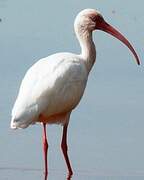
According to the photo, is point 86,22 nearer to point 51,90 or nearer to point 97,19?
point 97,19

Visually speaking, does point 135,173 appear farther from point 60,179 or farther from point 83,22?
point 83,22

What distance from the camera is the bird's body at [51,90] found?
14.6 m

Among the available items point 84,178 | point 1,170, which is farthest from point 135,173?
point 1,170

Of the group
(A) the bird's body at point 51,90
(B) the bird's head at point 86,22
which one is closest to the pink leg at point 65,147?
(A) the bird's body at point 51,90

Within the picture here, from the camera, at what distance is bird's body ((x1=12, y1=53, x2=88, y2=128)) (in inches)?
575

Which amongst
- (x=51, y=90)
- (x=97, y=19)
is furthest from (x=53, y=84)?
(x=97, y=19)

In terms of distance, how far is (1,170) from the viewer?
50.4 ft

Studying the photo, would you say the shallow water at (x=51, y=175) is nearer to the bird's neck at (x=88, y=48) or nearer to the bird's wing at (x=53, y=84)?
the bird's wing at (x=53, y=84)

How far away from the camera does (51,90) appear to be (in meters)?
14.8

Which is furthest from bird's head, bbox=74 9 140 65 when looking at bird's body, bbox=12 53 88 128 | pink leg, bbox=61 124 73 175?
pink leg, bbox=61 124 73 175

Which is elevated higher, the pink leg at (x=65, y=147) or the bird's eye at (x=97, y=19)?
the bird's eye at (x=97, y=19)

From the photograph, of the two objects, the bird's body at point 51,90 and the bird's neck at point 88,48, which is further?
the bird's neck at point 88,48

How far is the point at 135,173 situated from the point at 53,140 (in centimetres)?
200

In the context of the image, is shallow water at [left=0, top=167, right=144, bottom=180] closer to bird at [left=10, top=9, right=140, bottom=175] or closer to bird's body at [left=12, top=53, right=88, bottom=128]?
bird at [left=10, top=9, right=140, bottom=175]
